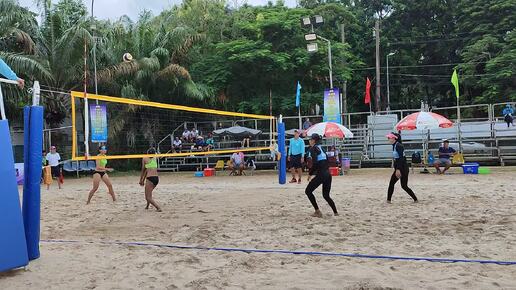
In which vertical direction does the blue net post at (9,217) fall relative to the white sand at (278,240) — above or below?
above

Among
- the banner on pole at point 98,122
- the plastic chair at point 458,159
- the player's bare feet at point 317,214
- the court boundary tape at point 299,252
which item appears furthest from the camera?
the plastic chair at point 458,159

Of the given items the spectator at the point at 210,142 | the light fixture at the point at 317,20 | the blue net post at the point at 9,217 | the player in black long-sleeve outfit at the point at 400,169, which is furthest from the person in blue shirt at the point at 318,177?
the light fixture at the point at 317,20

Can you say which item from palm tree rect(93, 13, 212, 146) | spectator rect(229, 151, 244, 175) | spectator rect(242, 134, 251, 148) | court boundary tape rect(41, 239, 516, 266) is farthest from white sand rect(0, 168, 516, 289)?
palm tree rect(93, 13, 212, 146)

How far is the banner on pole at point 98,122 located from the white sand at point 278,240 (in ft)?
7.44

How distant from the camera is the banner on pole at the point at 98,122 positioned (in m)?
12.1

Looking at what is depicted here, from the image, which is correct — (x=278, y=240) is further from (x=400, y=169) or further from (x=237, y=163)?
(x=237, y=163)

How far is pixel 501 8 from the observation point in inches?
1117

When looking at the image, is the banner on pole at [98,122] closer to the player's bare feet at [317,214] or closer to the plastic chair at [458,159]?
the player's bare feet at [317,214]

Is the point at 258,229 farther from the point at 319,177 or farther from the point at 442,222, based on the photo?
the point at 442,222

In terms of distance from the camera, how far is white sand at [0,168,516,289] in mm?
4426

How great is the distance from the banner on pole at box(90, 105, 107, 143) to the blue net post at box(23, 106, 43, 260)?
6.70 meters

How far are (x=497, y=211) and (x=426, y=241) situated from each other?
104 inches

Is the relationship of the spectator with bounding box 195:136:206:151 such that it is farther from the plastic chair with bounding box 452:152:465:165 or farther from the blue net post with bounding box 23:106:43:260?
the blue net post with bounding box 23:106:43:260

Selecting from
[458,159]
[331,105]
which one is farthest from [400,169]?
[331,105]
